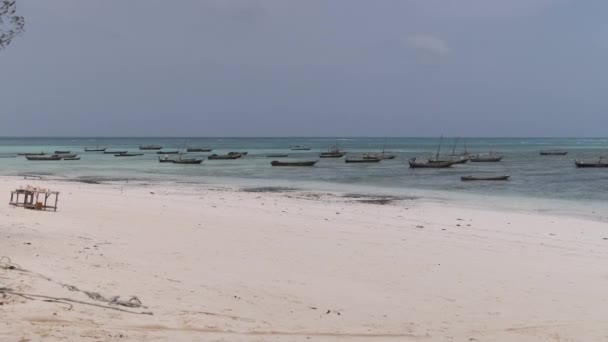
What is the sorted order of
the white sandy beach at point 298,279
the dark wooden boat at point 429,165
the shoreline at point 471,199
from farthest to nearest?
the dark wooden boat at point 429,165, the shoreline at point 471,199, the white sandy beach at point 298,279

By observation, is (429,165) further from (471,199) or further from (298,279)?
(298,279)

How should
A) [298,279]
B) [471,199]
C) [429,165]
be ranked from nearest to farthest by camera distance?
[298,279], [471,199], [429,165]

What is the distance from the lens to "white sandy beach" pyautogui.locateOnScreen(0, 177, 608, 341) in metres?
5.72

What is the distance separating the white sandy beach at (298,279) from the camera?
572 cm

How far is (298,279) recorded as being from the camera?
824cm

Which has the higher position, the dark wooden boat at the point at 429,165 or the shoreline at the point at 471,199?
the dark wooden boat at the point at 429,165

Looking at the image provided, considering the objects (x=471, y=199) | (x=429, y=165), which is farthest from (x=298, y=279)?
(x=429, y=165)

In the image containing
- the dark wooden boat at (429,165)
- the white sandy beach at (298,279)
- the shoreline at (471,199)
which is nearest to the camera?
the white sandy beach at (298,279)

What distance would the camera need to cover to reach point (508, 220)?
1730cm

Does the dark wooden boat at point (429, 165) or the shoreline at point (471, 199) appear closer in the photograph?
the shoreline at point (471, 199)

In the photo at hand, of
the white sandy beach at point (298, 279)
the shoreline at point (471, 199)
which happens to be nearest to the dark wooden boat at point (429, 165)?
the shoreline at point (471, 199)

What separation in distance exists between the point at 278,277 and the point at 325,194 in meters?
19.0

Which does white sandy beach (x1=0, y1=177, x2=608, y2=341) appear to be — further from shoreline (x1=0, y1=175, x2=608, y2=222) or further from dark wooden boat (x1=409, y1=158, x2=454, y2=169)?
dark wooden boat (x1=409, y1=158, x2=454, y2=169)

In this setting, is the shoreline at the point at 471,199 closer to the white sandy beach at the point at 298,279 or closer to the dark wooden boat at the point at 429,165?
the white sandy beach at the point at 298,279
